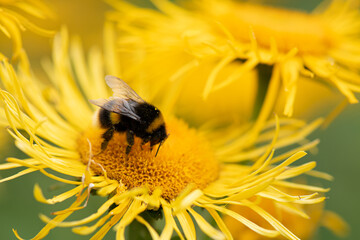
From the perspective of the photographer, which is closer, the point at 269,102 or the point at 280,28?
the point at 269,102

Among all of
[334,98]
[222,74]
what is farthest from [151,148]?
[334,98]

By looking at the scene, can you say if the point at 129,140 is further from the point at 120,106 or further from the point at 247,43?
the point at 247,43

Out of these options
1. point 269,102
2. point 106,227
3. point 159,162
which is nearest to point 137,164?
point 159,162

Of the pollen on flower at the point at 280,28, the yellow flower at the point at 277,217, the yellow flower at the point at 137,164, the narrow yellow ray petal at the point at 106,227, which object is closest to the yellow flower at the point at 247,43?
A: the pollen on flower at the point at 280,28

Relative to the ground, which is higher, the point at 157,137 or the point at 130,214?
the point at 157,137

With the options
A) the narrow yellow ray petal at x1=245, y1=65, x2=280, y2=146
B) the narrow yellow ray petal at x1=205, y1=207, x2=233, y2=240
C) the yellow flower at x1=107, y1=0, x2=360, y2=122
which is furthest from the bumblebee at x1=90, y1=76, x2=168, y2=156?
the narrow yellow ray petal at x1=245, y1=65, x2=280, y2=146

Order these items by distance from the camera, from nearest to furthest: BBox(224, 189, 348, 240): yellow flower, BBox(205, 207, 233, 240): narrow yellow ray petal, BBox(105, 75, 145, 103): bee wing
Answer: BBox(205, 207, 233, 240): narrow yellow ray petal
BBox(105, 75, 145, 103): bee wing
BBox(224, 189, 348, 240): yellow flower

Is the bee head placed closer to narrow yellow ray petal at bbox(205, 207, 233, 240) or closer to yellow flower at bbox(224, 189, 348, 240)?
narrow yellow ray petal at bbox(205, 207, 233, 240)
